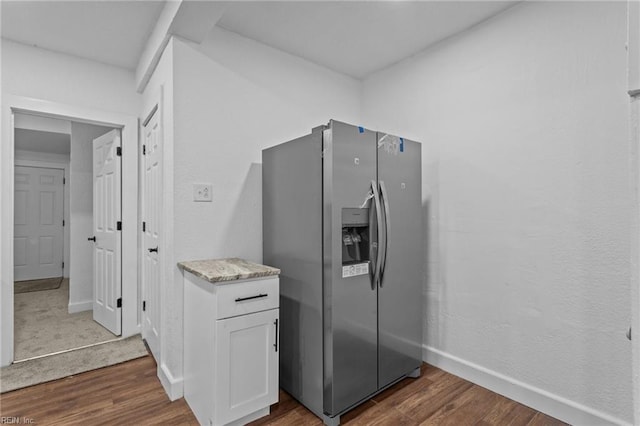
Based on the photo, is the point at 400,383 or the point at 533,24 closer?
the point at 533,24

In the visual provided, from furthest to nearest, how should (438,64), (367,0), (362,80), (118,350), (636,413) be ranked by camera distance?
(362,80), (118,350), (438,64), (367,0), (636,413)

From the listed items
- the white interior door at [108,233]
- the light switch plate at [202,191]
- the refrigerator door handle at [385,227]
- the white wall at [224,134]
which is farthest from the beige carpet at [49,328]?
the refrigerator door handle at [385,227]

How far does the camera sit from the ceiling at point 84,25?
2164 mm

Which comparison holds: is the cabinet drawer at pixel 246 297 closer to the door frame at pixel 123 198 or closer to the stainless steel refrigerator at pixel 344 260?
the stainless steel refrigerator at pixel 344 260

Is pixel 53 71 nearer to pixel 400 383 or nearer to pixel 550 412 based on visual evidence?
pixel 400 383

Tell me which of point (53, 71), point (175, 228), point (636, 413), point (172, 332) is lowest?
point (172, 332)

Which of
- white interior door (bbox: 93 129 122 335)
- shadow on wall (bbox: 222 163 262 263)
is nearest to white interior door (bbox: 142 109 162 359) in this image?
white interior door (bbox: 93 129 122 335)

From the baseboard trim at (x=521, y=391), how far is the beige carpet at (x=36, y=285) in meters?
5.80

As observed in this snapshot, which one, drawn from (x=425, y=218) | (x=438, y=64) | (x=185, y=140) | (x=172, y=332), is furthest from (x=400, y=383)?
(x=438, y=64)

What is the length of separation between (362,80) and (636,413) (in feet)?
10.6

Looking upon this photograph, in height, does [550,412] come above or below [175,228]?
below

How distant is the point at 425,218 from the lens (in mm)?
2686

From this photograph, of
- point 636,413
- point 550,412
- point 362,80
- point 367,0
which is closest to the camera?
point 636,413

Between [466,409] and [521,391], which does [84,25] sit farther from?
[521,391]
